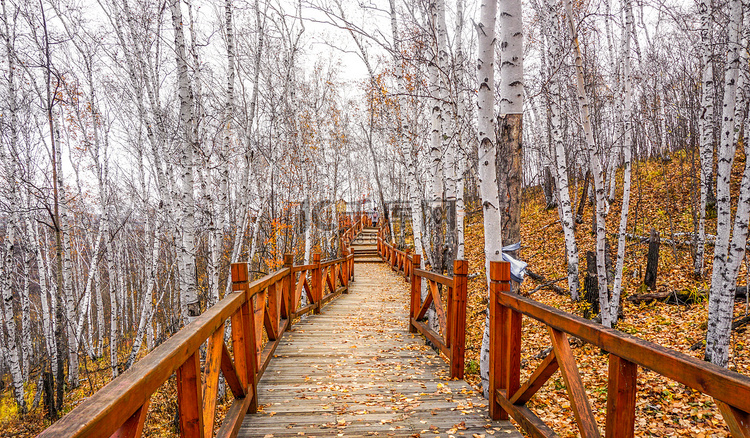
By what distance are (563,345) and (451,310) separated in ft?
5.65

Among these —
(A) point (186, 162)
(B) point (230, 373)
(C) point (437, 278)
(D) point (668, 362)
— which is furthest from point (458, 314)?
(A) point (186, 162)

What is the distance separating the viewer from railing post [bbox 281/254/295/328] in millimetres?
5651

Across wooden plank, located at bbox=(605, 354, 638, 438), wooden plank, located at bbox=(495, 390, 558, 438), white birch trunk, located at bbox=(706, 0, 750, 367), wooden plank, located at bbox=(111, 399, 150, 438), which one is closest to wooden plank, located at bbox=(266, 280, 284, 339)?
wooden plank, located at bbox=(495, 390, 558, 438)

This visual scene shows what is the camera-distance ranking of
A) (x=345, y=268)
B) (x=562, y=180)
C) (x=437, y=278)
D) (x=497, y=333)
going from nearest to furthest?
1. (x=497, y=333)
2. (x=437, y=278)
3. (x=562, y=180)
4. (x=345, y=268)

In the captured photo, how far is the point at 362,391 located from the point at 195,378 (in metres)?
2.15

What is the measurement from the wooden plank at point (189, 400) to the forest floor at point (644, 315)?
3.33m

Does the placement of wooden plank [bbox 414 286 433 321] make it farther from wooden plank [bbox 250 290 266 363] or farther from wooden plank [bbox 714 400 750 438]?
wooden plank [bbox 714 400 750 438]

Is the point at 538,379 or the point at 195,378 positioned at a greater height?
the point at 195,378

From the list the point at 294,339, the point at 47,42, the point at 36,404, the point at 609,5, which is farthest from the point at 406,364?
the point at 36,404

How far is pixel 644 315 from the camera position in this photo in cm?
687

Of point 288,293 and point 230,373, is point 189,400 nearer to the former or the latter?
point 230,373

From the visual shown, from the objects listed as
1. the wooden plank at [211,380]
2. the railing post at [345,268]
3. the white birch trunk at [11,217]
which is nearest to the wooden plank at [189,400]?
the wooden plank at [211,380]

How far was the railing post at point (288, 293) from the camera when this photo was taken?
18.5 ft

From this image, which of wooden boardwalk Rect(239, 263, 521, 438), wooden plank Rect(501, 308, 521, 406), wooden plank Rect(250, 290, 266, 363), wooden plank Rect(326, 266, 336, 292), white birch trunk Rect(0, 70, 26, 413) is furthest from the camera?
wooden plank Rect(326, 266, 336, 292)
